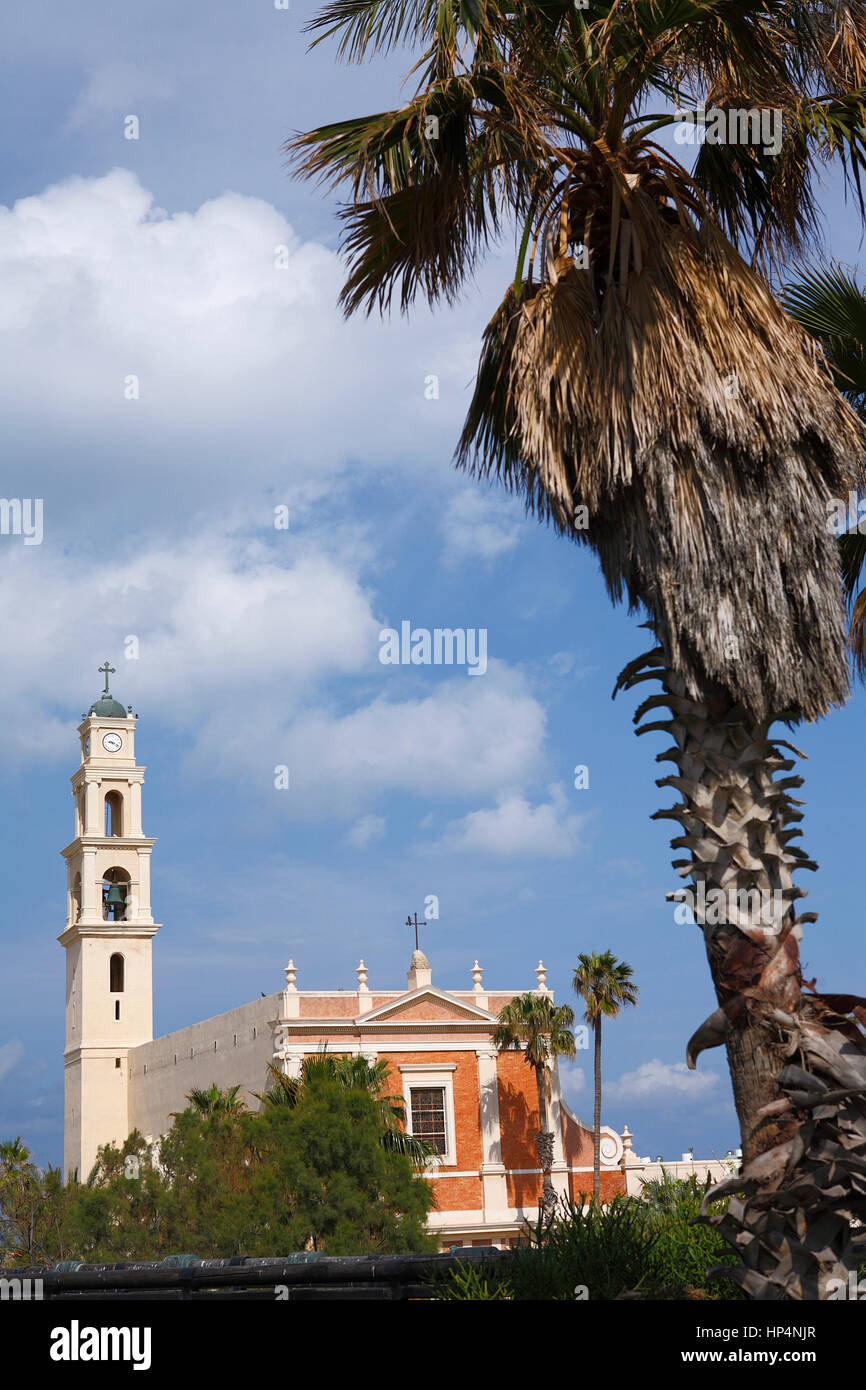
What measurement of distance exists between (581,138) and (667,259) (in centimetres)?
107

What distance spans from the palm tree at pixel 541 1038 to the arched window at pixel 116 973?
17.6m

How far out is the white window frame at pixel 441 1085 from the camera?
148 ft

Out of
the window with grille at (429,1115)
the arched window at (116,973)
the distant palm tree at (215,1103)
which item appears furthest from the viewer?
the arched window at (116,973)

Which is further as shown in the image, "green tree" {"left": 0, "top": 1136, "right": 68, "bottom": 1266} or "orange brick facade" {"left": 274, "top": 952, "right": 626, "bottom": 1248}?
"orange brick facade" {"left": 274, "top": 952, "right": 626, "bottom": 1248}

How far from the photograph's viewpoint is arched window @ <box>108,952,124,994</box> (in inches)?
2252

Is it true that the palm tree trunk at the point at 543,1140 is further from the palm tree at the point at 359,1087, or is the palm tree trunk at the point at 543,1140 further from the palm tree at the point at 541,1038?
the palm tree at the point at 359,1087

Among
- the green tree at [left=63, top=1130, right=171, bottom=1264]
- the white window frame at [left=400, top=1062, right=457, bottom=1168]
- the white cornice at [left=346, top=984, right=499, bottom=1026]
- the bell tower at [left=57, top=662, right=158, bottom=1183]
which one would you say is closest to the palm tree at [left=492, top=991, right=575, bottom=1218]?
the white cornice at [left=346, top=984, right=499, bottom=1026]

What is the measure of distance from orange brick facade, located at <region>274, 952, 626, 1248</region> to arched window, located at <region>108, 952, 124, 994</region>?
1445 centimetres

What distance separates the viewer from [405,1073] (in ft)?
149

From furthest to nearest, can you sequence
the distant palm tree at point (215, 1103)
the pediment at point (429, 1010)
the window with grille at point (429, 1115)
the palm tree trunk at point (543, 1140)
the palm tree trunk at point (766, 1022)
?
the pediment at point (429, 1010) < the palm tree trunk at point (543, 1140) < the window with grille at point (429, 1115) < the distant palm tree at point (215, 1103) < the palm tree trunk at point (766, 1022)

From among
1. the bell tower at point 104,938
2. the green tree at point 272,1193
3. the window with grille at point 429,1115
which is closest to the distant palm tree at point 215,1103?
the green tree at point 272,1193

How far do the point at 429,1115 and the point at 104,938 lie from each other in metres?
17.4

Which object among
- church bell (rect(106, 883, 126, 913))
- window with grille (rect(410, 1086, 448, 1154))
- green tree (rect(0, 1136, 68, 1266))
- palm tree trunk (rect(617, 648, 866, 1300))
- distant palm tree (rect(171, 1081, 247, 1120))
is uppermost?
church bell (rect(106, 883, 126, 913))

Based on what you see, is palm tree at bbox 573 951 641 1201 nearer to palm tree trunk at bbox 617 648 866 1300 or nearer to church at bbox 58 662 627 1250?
church at bbox 58 662 627 1250
